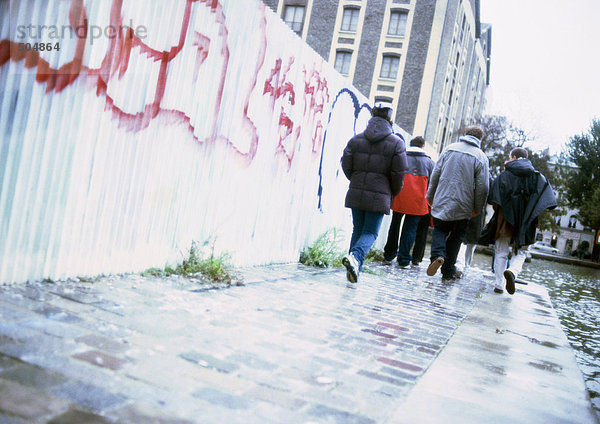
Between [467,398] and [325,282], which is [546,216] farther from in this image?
[467,398]

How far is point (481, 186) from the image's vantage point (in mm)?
7652

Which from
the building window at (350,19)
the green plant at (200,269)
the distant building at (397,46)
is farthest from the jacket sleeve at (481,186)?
the building window at (350,19)

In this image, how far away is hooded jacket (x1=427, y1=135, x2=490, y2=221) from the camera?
762cm

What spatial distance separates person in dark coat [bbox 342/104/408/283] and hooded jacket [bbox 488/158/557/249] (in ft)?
5.77

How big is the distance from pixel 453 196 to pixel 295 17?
113ft

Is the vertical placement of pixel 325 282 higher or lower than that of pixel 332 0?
lower

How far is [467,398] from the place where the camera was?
2.77 m

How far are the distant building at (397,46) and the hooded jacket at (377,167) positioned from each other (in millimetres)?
29592

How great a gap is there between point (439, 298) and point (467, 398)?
346 centimetres

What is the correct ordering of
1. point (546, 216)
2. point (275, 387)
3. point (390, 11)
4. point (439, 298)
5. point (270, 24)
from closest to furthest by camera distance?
point (275, 387), point (270, 24), point (439, 298), point (390, 11), point (546, 216)

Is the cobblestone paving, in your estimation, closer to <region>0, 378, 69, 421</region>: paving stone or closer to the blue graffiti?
<region>0, 378, 69, 421</region>: paving stone

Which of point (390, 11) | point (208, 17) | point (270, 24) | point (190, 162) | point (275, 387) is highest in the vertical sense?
point (390, 11)

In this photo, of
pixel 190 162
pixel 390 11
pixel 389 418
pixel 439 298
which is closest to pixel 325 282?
pixel 439 298

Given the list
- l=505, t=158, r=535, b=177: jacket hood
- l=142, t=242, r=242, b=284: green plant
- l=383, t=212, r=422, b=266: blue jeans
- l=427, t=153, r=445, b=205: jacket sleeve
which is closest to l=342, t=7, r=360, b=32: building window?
l=383, t=212, r=422, b=266: blue jeans
